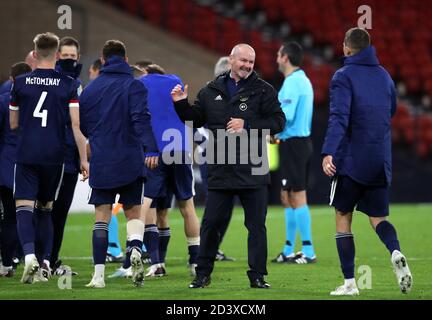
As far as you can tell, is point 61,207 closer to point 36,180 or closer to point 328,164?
point 36,180

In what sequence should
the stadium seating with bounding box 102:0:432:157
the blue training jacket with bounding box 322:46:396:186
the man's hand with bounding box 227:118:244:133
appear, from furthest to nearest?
the stadium seating with bounding box 102:0:432:157 < the man's hand with bounding box 227:118:244:133 < the blue training jacket with bounding box 322:46:396:186

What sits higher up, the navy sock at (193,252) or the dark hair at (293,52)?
the dark hair at (293,52)

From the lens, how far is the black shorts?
13.0m

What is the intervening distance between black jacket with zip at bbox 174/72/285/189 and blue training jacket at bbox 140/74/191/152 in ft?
4.87

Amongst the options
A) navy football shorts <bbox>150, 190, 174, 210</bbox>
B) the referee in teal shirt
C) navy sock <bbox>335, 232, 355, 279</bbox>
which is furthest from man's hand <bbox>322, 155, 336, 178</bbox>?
the referee in teal shirt

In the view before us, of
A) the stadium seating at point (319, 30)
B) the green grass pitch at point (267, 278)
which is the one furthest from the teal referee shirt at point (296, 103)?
the stadium seating at point (319, 30)

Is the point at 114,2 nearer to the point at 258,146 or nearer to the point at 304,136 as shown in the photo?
the point at 304,136

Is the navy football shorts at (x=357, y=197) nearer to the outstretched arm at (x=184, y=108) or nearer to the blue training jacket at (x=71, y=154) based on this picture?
the outstretched arm at (x=184, y=108)

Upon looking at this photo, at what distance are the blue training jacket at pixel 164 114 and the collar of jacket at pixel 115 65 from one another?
4.27 ft

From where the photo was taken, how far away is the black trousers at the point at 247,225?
31.1ft

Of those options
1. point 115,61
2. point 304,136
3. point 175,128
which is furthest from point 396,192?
point 115,61

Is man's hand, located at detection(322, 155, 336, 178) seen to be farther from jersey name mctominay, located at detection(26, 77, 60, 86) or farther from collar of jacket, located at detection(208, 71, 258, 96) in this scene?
jersey name mctominay, located at detection(26, 77, 60, 86)

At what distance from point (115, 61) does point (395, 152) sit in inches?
588

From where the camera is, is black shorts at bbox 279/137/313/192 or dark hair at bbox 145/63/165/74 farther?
black shorts at bbox 279/137/313/192
